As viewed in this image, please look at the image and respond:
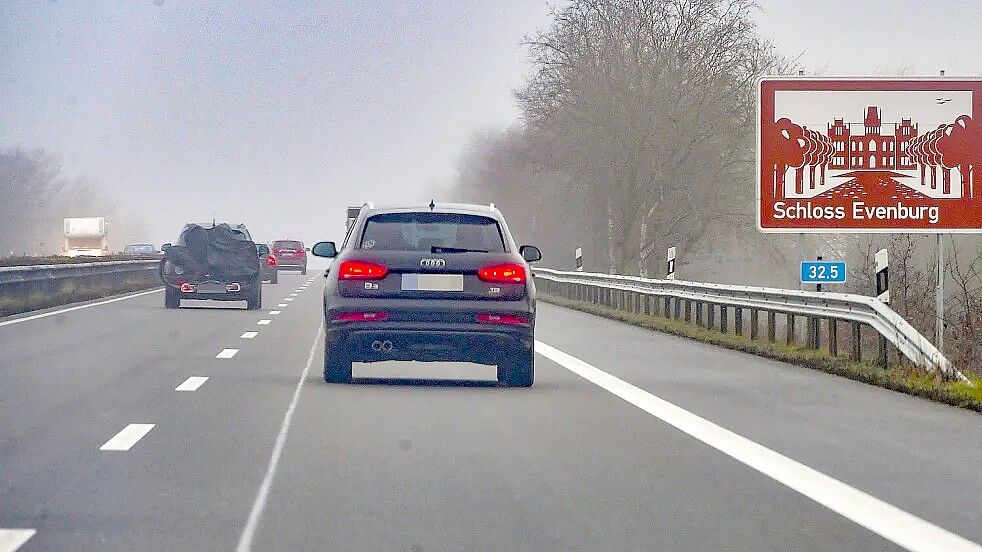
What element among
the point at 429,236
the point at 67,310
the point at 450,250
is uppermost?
the point at 429,236

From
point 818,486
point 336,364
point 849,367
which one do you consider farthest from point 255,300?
point 818,486

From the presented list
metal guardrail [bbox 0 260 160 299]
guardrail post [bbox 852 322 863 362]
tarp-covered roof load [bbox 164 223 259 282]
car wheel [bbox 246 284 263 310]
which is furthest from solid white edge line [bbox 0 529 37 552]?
car wheel [bbox 246 284 263 310]

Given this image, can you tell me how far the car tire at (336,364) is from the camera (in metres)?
13.5

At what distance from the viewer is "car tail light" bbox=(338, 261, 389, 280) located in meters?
13.3

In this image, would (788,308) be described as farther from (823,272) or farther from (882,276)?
(882,276)

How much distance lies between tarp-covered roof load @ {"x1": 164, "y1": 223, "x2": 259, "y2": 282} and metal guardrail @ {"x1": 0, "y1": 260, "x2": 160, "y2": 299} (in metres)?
2.61

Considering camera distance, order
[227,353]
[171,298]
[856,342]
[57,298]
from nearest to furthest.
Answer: [856,342] < [227,353] < [171,298] < [57,298]

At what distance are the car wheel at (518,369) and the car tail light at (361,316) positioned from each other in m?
1.07

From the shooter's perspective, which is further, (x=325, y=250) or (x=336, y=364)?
(x=325, y=250)

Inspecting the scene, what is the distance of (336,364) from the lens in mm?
13734

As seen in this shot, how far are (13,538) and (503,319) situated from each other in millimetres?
7173

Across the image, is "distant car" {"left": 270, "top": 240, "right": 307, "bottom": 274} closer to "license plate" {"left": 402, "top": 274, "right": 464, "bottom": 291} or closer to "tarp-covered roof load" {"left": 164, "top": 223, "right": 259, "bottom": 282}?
"tarp-covered roof load" {"left": 164, "top": 223, "right": 259, "bottom": 282}

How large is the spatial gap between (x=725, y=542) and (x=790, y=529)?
462mm

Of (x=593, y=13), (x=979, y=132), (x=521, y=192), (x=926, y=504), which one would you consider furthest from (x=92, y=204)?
(x=926, y=504)
